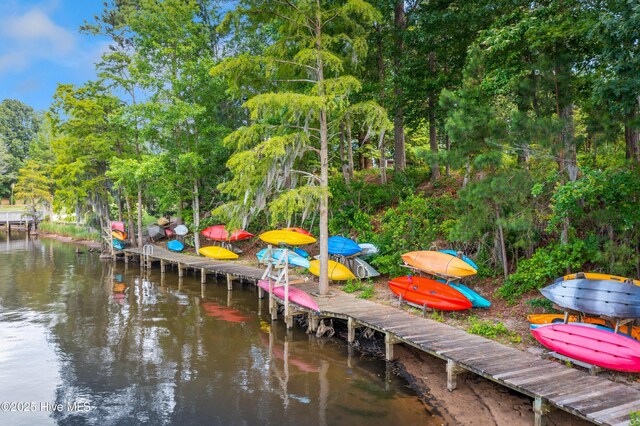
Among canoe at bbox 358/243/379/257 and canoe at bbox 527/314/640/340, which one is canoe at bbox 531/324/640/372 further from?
canoe at bbox 358/243/379/257

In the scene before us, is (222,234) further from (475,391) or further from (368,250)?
(475,391)

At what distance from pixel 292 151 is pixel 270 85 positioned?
9.96 feet

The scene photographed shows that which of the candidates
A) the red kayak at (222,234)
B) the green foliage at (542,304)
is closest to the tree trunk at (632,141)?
the green foliage at (542,304)

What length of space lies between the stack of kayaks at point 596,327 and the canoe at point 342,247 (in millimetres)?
7161

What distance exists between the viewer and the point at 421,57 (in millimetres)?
16688

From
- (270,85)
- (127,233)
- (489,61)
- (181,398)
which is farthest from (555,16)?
(127,233)

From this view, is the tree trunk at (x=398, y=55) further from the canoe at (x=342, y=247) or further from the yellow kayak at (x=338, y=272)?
the yellow kayak at (x=338, y=272)

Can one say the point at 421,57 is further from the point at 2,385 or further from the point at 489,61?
the point at 2,385

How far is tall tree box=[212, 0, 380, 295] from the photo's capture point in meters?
12.1

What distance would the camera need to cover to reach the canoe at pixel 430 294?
10.2m

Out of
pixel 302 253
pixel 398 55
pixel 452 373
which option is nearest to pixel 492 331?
pixel 452 373

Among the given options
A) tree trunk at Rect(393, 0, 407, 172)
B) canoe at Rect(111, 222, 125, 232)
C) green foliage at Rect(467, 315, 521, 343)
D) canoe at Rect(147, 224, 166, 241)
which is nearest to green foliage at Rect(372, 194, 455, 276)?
tree trunk at Rect(393, 0, 407, 172)

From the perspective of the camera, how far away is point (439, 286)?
10773mm

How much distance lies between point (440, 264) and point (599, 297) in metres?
4.11
